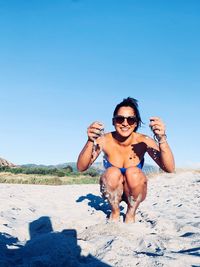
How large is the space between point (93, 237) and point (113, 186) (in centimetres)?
90

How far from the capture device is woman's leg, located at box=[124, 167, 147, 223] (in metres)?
3.90

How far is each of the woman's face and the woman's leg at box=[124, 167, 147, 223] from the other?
17.5 inches

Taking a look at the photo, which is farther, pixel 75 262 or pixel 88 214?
pixel 88 214

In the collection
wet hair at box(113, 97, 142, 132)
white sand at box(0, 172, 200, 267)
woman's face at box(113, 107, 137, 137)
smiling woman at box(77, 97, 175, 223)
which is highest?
wet hair at box(113, 97, 142, 132)

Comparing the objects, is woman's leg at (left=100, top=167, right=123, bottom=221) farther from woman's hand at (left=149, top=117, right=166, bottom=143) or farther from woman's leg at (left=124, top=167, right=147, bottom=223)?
woman's hand at (left=149, top=117, right=166, bottom=143)

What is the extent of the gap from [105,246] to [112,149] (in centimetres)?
161

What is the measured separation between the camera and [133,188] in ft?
12.9

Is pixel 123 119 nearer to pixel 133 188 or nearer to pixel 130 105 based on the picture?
pixel 130 105

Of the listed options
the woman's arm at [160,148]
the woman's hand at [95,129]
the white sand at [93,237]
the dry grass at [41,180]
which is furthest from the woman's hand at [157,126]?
the dry grass at [41,180]

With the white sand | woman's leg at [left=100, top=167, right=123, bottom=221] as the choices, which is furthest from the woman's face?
the white sand

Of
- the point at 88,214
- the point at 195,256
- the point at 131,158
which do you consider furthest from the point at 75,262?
the point at 88,214

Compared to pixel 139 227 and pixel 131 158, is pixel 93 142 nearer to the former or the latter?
pixel 131 158

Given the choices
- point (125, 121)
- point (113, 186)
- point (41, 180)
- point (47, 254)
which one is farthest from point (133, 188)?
point (41, 180)

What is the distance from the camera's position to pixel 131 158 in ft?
14.0
